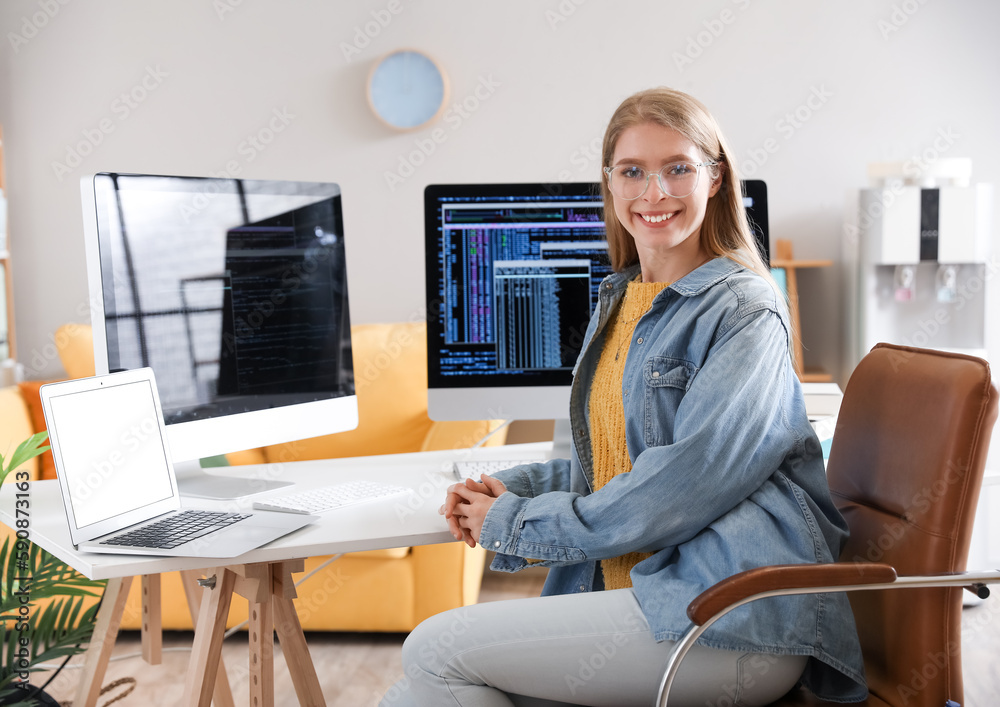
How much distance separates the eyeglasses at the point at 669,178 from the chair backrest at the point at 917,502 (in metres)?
0.41

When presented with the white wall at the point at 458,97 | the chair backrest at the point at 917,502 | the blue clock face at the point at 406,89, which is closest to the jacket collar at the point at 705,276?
the chair backrest at the point at 917,502

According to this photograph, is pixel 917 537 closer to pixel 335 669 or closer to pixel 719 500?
pixel 719 500

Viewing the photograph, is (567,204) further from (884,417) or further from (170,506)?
(170,506)

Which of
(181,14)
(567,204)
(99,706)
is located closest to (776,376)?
(567,204)

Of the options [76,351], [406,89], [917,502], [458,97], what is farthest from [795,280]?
[76,351]

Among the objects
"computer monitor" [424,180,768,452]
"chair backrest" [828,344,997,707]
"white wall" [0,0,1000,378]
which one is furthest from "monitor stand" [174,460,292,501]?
"white wall" [0,0,1000,378]

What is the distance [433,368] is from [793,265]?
2.12m

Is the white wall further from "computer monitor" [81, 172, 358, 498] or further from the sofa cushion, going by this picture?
"computer monitor" [81, 172, 358, 498]

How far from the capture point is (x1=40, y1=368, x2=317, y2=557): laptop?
1.21 metres

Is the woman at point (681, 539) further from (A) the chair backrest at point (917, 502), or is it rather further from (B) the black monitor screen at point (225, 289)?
(B) the black monitor screen at point (225, 289)

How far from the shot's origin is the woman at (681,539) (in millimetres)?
1106

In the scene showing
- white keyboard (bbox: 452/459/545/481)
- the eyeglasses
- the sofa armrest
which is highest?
the eyeglasses

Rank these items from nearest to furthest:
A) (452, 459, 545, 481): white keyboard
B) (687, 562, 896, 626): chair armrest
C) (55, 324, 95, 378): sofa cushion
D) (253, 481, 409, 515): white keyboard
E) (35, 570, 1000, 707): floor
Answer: (687, 562, 896, 626): chair armrest
(253, 481, 409, 515): white keyboard
(452, 459, 545, 481): white keyboard
(35, 570, 1000, 707): floor
(55, 324, 95, 378): sofa cushion

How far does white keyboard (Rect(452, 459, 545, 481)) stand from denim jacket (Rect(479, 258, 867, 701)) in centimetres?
41
